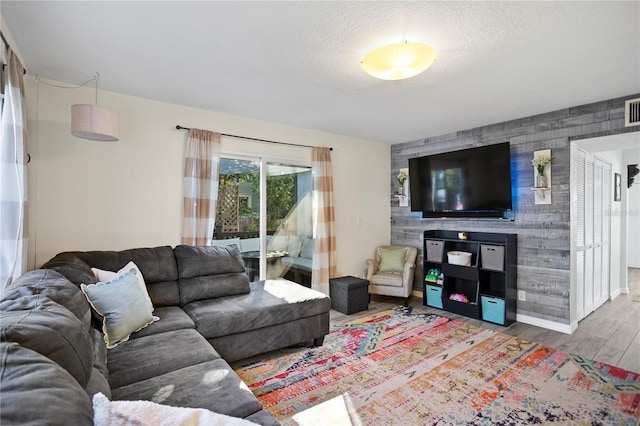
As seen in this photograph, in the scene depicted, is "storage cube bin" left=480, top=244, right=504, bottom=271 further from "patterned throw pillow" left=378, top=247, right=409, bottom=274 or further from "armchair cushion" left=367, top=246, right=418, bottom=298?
"patterned throw pillow" left=378, top=247, right=409, bottom=274

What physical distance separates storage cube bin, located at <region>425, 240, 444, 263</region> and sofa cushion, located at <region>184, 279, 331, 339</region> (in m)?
2.07

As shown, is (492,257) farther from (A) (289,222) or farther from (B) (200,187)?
(B) (200,187)

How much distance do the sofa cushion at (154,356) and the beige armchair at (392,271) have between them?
2995 millimetres

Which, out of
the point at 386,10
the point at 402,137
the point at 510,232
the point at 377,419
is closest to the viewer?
the point at 386,10

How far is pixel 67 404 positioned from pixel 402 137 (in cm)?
490

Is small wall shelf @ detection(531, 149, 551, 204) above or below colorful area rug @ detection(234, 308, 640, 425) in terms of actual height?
above

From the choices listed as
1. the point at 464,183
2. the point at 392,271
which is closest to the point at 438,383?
the point at 392,271

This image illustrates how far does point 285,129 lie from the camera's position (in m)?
4.32

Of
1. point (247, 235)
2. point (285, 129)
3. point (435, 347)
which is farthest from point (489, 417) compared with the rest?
point (285, 129)

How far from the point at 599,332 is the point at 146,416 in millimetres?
4567

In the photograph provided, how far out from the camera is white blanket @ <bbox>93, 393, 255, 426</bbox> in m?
0.79

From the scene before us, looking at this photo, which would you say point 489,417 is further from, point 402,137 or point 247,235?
point 402,137

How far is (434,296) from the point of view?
4469 millimetres

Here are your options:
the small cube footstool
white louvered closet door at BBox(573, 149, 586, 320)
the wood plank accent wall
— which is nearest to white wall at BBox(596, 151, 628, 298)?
white louvered closet door at BBox(573, 149, 586, 320)
